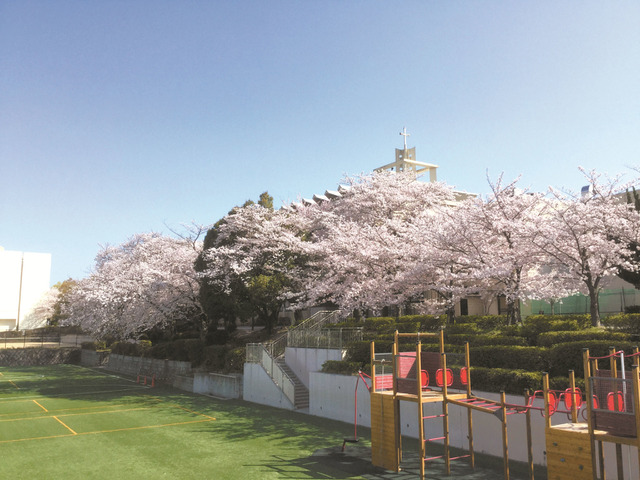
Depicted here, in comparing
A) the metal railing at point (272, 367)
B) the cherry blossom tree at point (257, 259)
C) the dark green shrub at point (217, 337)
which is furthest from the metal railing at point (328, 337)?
the dark green shrub at point (217, 337)

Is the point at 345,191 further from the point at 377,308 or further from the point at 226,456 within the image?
the point at 226,456

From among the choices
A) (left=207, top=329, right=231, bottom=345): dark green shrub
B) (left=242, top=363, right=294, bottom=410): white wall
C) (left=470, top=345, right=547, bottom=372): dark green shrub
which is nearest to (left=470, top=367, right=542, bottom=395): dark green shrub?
(left=470, top=345, right=547, bottom=372): dark green shrub

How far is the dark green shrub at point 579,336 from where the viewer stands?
15.3 m

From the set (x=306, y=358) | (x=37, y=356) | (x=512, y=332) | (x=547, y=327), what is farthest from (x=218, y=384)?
(x=37, y=356)

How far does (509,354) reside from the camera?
54.5 ft

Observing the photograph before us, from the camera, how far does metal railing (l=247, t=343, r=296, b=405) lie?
2459 cm

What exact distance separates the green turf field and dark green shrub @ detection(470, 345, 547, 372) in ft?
13.0

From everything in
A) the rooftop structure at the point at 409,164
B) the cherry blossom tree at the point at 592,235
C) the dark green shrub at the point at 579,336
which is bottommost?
the dark green shrub at the point at 579,336

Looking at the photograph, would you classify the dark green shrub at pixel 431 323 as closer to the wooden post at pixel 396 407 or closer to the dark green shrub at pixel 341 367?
the dark green shrub at pixel 341 367

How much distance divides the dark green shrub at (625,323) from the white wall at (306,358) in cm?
1176

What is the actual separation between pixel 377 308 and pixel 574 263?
1079 centimetres

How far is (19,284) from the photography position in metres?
73.4

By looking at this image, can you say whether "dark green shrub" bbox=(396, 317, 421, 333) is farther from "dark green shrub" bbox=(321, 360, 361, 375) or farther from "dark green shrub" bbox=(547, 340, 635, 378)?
"dark green shrub" bbox=(547, 340, 635, 378)

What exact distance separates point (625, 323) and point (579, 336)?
3595mm
